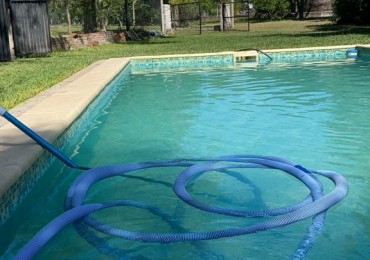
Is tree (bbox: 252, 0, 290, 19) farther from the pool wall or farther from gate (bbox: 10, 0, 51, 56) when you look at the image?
the pool wall

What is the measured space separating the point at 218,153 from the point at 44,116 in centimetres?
222

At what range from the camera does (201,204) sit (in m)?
3.72

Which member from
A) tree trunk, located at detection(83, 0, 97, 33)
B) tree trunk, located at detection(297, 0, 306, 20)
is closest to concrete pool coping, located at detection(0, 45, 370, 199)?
tree trunk, located at detection(83, 0, 97, 33)

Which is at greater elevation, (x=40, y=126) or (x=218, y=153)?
(x=40, y=126)

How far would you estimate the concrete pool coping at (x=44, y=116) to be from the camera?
3.97 m

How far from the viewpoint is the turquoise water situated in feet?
10.6

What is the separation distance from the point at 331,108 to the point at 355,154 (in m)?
2.61

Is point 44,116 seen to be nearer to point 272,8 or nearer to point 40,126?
point 40,126

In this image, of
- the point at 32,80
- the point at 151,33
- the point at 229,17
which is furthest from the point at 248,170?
the point at 229,17

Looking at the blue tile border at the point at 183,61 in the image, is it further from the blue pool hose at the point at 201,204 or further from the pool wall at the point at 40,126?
the blue pool hose at the point at 201,204

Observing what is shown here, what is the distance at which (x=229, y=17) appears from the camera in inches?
1234

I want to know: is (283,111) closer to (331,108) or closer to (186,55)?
(331,108)

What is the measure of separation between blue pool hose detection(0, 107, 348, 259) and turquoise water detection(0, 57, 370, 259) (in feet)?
0.22

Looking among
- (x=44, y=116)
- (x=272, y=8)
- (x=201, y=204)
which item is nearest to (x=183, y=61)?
(x=44, y=116)
